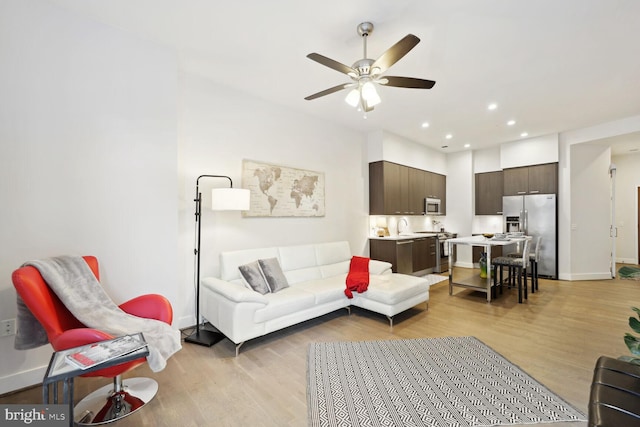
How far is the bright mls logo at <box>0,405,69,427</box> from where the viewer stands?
1.47 meters

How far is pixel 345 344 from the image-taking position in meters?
2.99

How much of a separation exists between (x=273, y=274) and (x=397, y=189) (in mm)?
3576

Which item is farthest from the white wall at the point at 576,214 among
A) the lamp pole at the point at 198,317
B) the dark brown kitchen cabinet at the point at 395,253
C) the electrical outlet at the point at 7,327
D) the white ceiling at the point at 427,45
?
the electrical outlet at the point at 7,327

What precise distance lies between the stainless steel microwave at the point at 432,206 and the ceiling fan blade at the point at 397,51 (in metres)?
5.04

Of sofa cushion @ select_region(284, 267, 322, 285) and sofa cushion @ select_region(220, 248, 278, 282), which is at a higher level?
sofa cushion @ select_region(220, 248, 278, 282)

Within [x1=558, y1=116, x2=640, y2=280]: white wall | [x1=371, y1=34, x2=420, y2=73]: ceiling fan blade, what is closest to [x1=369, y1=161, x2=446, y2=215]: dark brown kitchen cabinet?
[x1=558, y1=116, x2=640, y2=280]: white wall

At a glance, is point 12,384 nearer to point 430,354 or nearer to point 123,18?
point 123,18

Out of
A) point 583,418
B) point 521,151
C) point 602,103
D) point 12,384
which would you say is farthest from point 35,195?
point 521,151

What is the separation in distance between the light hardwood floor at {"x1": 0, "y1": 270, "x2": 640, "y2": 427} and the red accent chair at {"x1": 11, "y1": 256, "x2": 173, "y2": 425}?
125 mm

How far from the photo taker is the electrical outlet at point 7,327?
216 cm

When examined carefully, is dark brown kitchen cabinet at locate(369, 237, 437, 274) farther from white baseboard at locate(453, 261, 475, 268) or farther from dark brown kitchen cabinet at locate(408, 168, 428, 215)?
white baseboard at locate(453, 261, 475, 268)

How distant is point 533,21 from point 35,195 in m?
4.49

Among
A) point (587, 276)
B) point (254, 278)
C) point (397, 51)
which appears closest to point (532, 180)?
point (587, 276)

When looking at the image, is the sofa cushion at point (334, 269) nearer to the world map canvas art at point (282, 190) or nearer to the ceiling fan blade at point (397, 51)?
the world map canvas art at point (282, 190)
